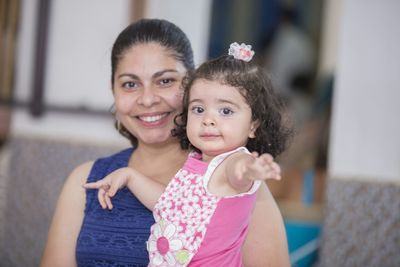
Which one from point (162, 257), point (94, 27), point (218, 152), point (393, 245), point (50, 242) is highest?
point (94, 27)

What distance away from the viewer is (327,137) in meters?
4.05

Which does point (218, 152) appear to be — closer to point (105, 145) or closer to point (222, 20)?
point (105, 145)

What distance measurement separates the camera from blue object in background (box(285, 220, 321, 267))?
10.3 ft

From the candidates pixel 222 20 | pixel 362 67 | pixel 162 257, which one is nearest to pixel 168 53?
pixel 162 257

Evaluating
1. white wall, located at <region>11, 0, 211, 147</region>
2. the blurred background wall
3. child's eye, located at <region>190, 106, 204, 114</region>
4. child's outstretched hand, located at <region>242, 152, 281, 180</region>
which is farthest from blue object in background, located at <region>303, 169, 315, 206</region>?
child's outstretched hand, located at <region>242, 152, 281, 180</region>

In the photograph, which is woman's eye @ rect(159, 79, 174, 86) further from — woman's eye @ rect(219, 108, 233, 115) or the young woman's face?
woman's eye @ rect(219, 108, 233, 115)

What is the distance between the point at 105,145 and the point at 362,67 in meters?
1.45

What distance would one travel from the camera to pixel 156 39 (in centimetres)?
200

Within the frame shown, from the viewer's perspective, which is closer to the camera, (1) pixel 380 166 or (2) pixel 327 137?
(1) pixel 380 166

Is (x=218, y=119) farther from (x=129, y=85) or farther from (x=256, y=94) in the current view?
(x=129, y=85)

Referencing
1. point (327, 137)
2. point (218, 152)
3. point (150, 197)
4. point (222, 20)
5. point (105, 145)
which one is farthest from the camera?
point (222, 20)

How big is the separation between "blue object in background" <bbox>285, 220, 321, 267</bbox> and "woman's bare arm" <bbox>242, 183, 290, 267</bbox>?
1.33m

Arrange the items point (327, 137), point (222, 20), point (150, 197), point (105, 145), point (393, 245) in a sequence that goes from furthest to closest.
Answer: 1. point (222, 20)
2. point (327, 137)
3. point (105, 145)
4. point (393, 245)
5. point (150, 197)

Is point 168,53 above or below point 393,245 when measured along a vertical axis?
above
